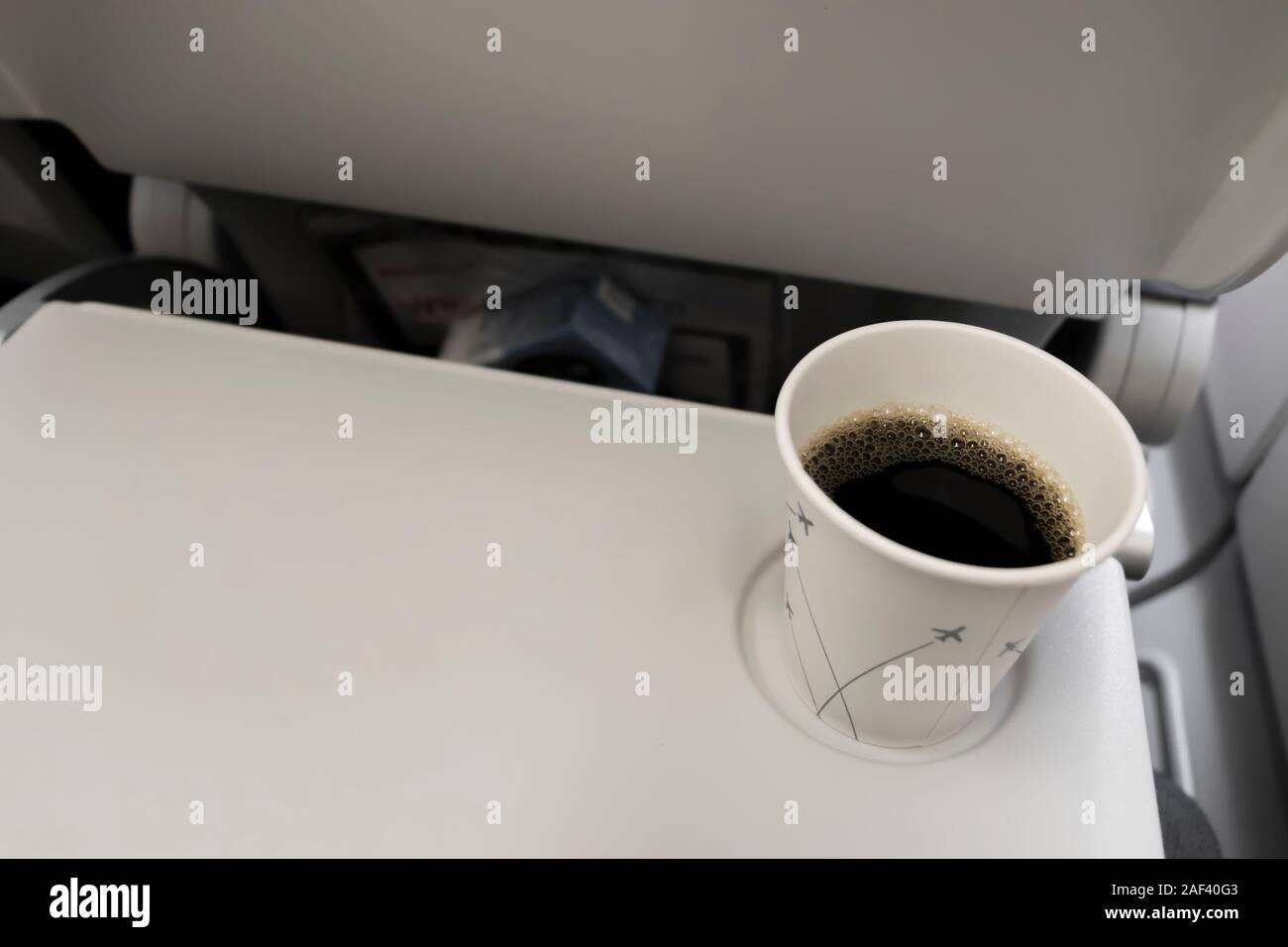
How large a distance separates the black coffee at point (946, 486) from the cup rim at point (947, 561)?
3cm

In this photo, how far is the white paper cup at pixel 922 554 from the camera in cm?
26

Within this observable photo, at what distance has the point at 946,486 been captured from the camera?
12.8 inches
